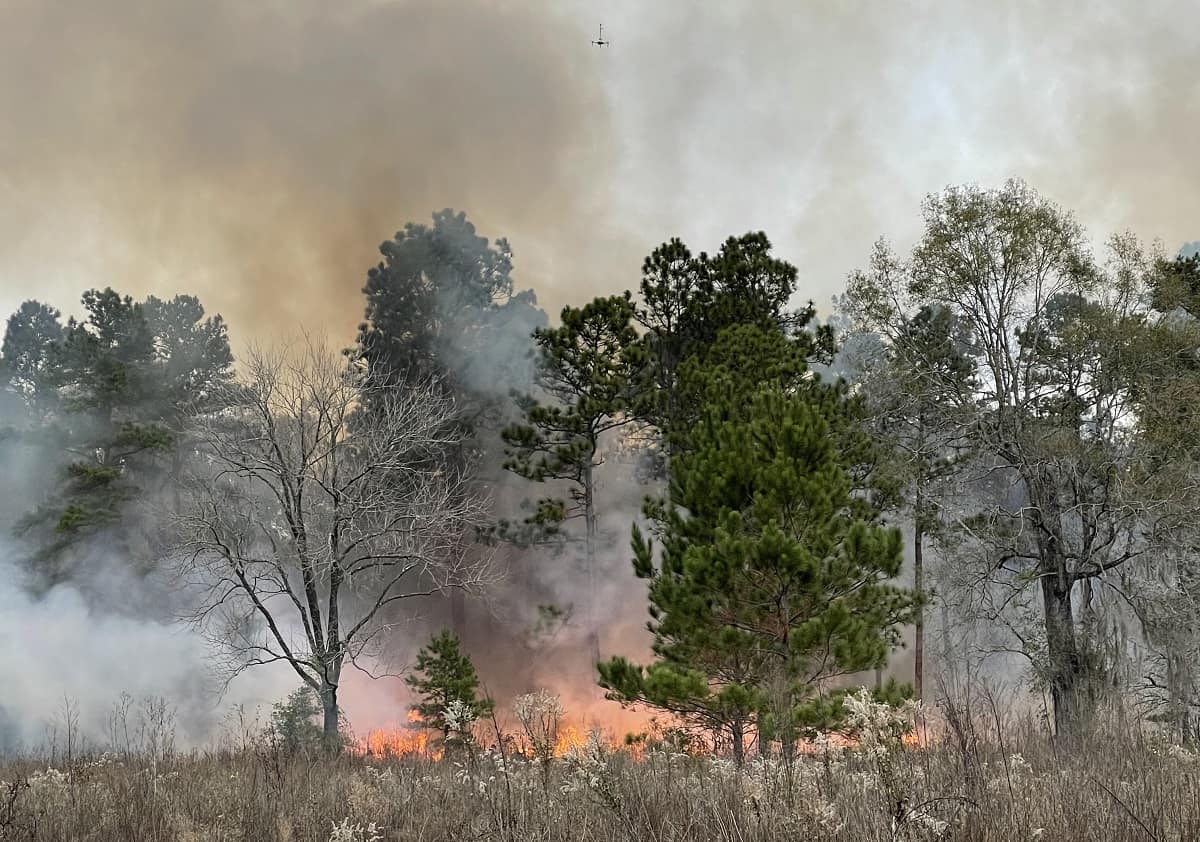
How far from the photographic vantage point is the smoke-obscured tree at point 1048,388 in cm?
1591

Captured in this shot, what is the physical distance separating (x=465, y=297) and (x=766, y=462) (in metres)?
22.0

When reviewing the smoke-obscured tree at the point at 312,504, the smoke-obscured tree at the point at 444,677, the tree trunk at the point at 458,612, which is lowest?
the smoke-obscured tree at the point at 444,677

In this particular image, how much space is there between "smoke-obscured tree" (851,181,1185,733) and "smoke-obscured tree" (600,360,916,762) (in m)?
5.58

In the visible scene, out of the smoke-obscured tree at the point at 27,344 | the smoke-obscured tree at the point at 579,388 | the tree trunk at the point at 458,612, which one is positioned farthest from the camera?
the smoke-obscured tree at the point at 27,344

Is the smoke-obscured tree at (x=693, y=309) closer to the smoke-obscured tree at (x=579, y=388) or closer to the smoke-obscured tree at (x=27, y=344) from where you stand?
the smoke-obscured tree at (x=579, y=388)

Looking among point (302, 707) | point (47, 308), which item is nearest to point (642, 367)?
point (302, 707)

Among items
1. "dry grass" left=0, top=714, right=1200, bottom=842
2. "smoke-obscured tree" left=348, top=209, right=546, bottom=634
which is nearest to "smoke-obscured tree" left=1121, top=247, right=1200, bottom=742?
"dry grass" left=0, top=714, right=1200, bottom=842

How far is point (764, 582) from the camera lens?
465 inches

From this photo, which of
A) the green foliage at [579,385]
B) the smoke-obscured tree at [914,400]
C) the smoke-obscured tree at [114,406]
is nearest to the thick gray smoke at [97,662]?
the smoke-obscured tree at [114,406]

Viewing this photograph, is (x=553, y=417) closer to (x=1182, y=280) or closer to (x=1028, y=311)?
(x=1028, y=311)

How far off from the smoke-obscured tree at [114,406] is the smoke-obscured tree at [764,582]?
2258 centimetres

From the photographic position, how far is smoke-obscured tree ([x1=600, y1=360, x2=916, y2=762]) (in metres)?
11.7

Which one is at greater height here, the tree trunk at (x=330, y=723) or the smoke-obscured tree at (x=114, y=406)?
the smoke-obscured tree at (x=114, y=406)

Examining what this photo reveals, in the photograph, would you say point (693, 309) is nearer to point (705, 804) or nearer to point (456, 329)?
point (456, 329)
